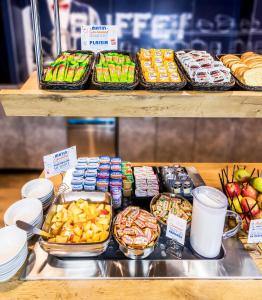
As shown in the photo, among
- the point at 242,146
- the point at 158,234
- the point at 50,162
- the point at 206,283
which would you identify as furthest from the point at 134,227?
the point at 242,146

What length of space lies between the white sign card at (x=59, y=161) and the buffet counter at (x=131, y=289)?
0.57 m

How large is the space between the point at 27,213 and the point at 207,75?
1155 millimetres

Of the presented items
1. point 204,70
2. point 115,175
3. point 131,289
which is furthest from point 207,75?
point 131,289

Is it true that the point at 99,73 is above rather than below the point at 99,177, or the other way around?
above

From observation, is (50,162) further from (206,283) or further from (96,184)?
(206,283)

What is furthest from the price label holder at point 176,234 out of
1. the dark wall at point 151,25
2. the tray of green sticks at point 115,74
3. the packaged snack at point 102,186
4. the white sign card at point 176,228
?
the dark wall at point 151,25

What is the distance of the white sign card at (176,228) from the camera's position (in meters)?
1.49

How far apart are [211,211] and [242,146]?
2576mm

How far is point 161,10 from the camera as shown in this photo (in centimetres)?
447

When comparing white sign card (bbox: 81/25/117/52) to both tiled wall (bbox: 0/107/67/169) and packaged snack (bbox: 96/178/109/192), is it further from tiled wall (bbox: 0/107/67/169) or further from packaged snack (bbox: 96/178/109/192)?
tiled wall (bbox: 0/107/67/169)

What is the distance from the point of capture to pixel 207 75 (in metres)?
1.47

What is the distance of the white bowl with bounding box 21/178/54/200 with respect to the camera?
1.85 meters

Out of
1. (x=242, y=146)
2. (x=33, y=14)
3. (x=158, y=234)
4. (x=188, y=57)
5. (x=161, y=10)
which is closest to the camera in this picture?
(x=33, y=14)

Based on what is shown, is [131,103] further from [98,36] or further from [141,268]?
[141,268]
